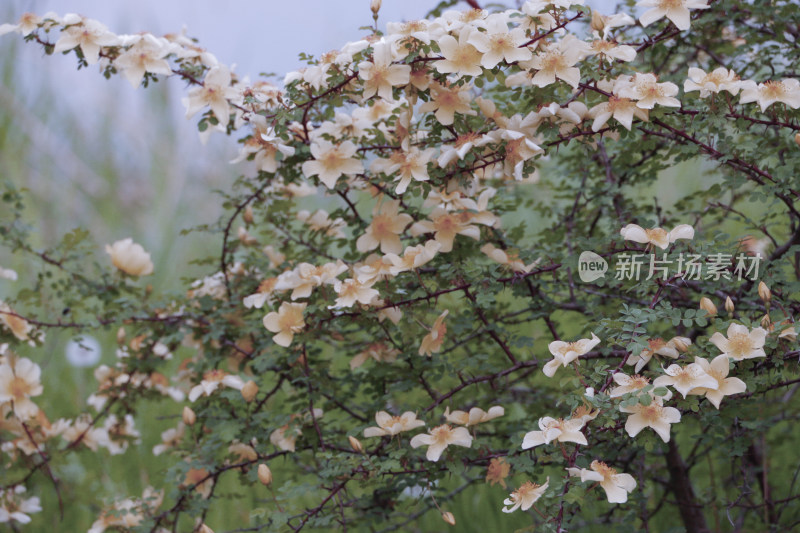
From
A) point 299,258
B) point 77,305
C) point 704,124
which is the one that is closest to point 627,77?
point 704,124

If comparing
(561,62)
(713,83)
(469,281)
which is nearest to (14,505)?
(469,281)

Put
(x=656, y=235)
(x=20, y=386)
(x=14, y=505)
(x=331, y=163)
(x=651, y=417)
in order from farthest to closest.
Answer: (x=14, y=505)
(x=20, y=386)
(x=331, y=163)
(x=656, y=235)
(x=651, y=417)

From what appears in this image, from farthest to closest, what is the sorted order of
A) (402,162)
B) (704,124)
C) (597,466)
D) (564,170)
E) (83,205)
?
(83,205) < (564,170) < (402,162) < (704,124) < (597,466)

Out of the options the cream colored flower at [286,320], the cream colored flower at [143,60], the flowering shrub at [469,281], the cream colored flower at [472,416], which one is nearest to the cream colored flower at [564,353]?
the flowering shrub at [469,281]

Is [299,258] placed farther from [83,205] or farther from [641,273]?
[83,205]

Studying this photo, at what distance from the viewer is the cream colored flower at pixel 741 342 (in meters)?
1.00

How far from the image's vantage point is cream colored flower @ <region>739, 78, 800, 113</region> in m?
1.12

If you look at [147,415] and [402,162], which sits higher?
[147,415]

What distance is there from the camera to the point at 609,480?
1.01 metres

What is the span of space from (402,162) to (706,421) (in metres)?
0.64

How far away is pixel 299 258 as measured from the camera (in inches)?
61.7

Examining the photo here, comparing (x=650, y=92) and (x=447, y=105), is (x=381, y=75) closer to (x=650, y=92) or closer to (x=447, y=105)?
(x=447, y=105)

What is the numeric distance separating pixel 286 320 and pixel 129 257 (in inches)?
23.6

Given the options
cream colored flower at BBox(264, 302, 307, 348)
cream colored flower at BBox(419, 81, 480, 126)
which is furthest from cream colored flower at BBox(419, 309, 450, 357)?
cream colored flower at BBox(419, 81, 480, 126)
